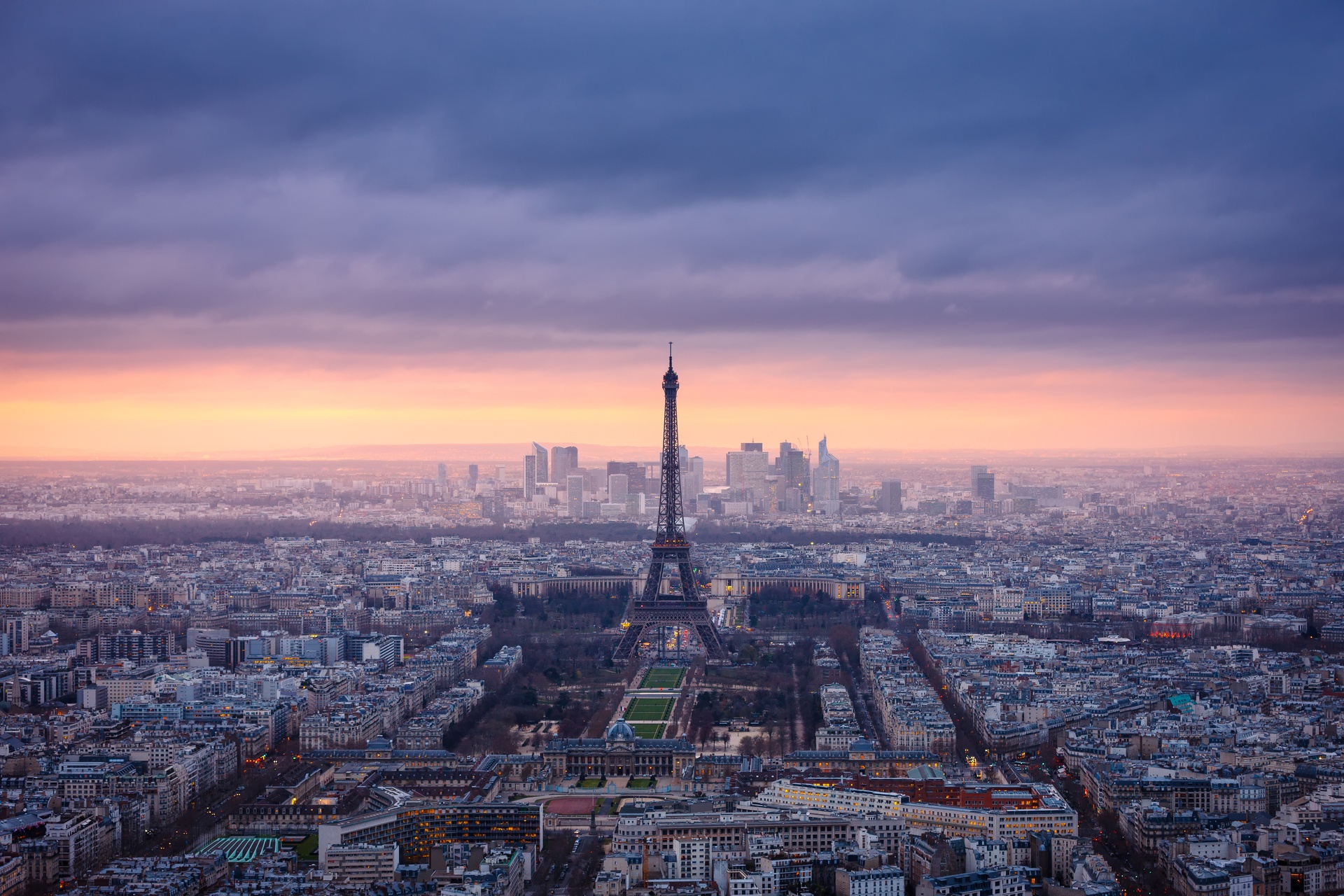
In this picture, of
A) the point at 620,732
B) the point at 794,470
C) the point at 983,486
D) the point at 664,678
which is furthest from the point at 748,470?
the point at 620,732

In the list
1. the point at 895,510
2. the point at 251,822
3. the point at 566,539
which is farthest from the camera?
the point at 895,510

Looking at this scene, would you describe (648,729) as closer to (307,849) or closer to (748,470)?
(307,849)

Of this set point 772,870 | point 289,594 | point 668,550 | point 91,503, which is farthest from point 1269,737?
point 91,503

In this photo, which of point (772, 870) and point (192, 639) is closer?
point (772, 870)

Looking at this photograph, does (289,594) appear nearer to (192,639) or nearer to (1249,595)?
(192,639)

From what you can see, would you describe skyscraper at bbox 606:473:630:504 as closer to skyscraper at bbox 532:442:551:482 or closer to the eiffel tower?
skyscraper at bbox 532:442:551:482

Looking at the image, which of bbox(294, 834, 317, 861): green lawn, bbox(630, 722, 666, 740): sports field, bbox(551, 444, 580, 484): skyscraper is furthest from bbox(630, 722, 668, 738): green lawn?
bbox(551, 444, 580, 484): skyscraper

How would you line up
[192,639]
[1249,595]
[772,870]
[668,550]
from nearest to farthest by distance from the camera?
[772,870] → [192,639] → [668,550] → [1249,595]
